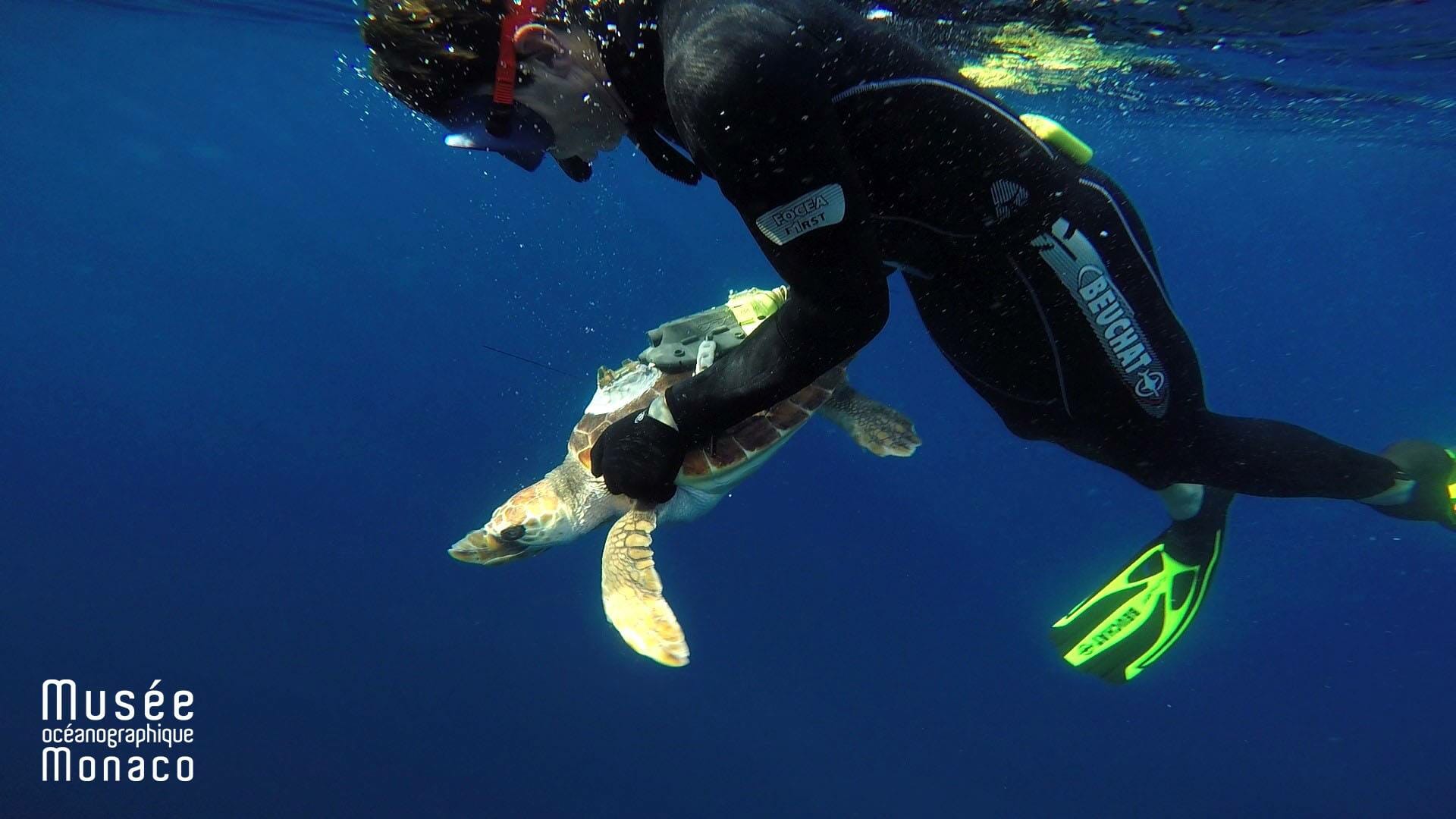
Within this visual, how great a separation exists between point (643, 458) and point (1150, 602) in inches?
110

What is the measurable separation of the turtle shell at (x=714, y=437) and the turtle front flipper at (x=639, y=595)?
0.29 m

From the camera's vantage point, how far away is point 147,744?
973cm

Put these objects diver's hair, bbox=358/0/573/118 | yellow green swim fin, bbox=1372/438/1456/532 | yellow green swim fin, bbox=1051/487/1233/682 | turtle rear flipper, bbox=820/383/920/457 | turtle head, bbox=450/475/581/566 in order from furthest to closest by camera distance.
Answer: turtle rear flipper, bbox=820/383/920/457 → yellow green swim fin, bbox=1051/487/1233/682 → turtle head, bbox=450/475/581/566 → yellow green swim fin, bbox=1372/438/1456/532 → diver's hair, bbox=358/0/573/118

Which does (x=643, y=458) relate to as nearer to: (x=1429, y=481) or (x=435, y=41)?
(x=435, y=41)

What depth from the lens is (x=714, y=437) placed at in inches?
101

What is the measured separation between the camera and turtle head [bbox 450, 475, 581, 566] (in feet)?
10.5

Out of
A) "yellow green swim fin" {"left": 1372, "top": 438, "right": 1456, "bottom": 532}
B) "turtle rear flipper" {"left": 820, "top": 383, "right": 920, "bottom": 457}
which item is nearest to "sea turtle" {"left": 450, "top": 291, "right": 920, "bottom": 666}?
"turtle rear flipper" {"left": 820, "top": 383, "right": 920, "bottom": 457}

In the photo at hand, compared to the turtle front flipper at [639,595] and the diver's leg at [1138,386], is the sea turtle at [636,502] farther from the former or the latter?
the diver's leg at [1138,386]

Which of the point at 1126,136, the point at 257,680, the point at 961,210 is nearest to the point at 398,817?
the point at 257,680

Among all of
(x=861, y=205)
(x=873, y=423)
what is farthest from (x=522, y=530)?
(x=861, y=205)

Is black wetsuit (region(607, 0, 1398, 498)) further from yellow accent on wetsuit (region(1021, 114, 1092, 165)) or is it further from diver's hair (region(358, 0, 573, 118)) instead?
diver's hair (region(358, 0, 573, 118))

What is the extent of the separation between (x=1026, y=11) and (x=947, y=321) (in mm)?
3421

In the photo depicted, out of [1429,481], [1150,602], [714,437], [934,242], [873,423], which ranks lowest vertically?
[1150,602]

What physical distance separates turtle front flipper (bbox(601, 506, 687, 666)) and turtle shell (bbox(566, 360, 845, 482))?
0.95 feet
